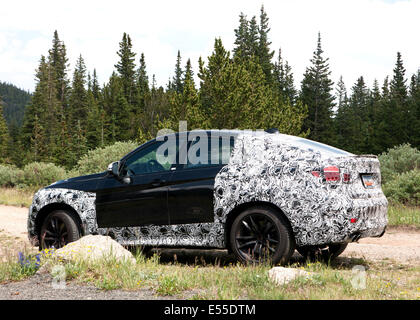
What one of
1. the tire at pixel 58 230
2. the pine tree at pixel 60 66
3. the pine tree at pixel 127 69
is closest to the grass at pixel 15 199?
the tire at pixel 58 230

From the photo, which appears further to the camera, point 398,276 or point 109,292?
point 398,276

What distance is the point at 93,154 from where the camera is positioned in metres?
24.5

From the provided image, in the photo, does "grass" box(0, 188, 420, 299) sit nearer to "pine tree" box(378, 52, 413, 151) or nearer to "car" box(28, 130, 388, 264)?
"car" box(28, 130, 388, 264)

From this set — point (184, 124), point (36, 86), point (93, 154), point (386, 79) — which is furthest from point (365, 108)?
point (93, 154)

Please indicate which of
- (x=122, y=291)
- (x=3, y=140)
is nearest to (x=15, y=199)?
(x=122, y=291)

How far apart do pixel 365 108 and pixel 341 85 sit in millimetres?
42738

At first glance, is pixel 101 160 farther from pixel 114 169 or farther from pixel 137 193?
pixel 137 193

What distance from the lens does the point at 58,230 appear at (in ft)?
24.2

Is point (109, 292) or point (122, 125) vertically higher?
point (122, 125)

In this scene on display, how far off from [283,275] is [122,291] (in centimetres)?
163

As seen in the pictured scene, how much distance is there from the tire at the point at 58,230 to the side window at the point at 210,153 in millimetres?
1961

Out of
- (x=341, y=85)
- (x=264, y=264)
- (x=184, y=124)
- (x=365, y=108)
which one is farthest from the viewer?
(x=341, y=85)

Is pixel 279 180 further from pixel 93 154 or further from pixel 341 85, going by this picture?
pixel 341 85

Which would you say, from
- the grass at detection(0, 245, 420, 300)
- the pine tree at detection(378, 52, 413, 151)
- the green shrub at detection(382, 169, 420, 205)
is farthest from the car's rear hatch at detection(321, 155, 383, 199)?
the pine tree at detection(378, 52, 413, 151)
